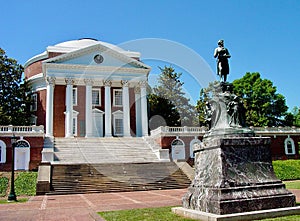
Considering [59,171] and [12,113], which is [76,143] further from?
[12,113]

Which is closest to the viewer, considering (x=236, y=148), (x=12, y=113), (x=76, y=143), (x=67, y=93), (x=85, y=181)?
(x=236, y=148)

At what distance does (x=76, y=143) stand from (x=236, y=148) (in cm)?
2513

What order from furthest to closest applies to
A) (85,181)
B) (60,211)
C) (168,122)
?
1. (168,122)
2. (85,181)
3. (60,211)

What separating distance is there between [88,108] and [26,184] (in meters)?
16.2

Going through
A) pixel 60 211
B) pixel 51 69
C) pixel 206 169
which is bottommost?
pixel 60 211

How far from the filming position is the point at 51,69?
121 feet

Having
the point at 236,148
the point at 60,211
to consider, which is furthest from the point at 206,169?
the point at 60,211

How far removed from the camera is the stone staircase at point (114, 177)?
21391mm

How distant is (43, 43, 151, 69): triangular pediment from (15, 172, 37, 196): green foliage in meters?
16.6

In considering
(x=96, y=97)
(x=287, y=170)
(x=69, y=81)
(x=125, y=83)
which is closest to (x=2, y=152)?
(x=69, y=81)

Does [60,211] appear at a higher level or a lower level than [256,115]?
lower

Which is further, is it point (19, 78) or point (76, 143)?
point (19, 78)

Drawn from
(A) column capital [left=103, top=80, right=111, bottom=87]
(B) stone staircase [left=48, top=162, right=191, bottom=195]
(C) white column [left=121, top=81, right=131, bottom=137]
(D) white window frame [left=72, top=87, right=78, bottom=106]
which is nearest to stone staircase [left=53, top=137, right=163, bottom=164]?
(B) stone staircase [left=48, top=162, right=191, bottom=195]

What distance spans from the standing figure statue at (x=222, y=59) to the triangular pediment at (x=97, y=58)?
2821 cm
